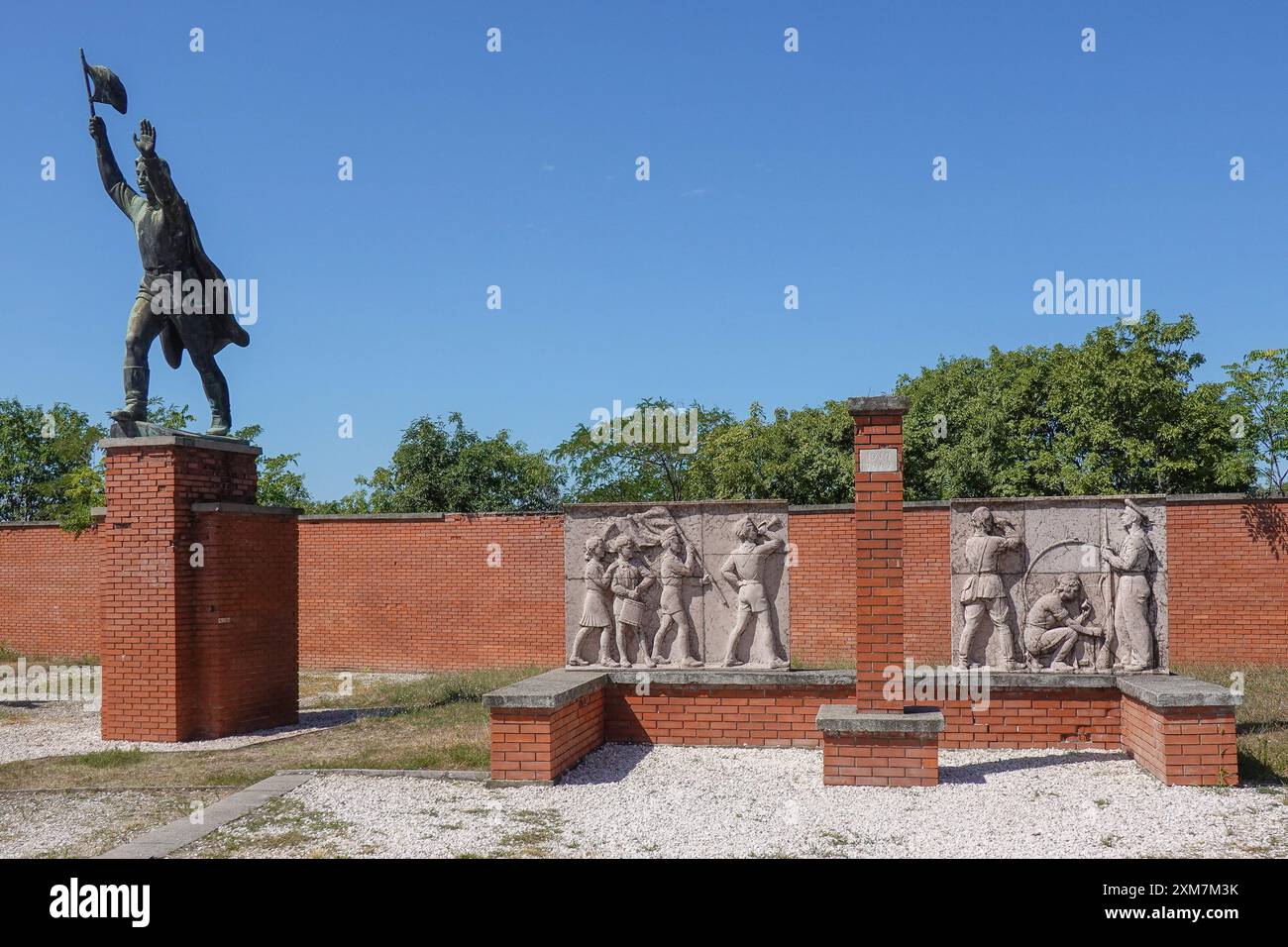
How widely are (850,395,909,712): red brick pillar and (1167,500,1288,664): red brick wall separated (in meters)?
9.99

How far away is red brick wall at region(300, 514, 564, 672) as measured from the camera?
60.2 ft

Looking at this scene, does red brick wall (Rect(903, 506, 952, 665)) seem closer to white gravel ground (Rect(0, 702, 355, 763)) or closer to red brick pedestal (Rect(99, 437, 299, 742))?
white gravel ground (Rect(0, 702, 355, 763))

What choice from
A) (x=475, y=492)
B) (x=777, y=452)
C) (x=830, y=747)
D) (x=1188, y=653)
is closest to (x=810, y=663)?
(x=1188, y=653)

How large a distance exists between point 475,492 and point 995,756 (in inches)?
764

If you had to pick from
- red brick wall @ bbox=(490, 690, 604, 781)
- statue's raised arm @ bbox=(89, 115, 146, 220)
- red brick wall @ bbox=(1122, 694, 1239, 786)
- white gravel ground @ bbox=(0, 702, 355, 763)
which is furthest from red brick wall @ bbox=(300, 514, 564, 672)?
red brick wall @ bbox=(1122, 694, 1239, 786)

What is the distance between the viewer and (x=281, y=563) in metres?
11.7

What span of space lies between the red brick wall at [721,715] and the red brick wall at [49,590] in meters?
15.3

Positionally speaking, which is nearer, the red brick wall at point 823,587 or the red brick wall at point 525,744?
the red brick wall at point 525,744

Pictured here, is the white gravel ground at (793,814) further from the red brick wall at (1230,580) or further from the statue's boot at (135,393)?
the red brick wall at (1230,580)

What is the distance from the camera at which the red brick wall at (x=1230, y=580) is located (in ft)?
51.4

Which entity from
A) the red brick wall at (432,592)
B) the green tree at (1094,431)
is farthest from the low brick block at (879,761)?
the green tree at (1094,431)

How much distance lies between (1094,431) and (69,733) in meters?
18.8

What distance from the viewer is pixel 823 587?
1725 cm

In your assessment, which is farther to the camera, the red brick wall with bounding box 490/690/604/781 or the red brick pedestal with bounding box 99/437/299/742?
the red brick pedestal with bounding box 99/437/299/742
